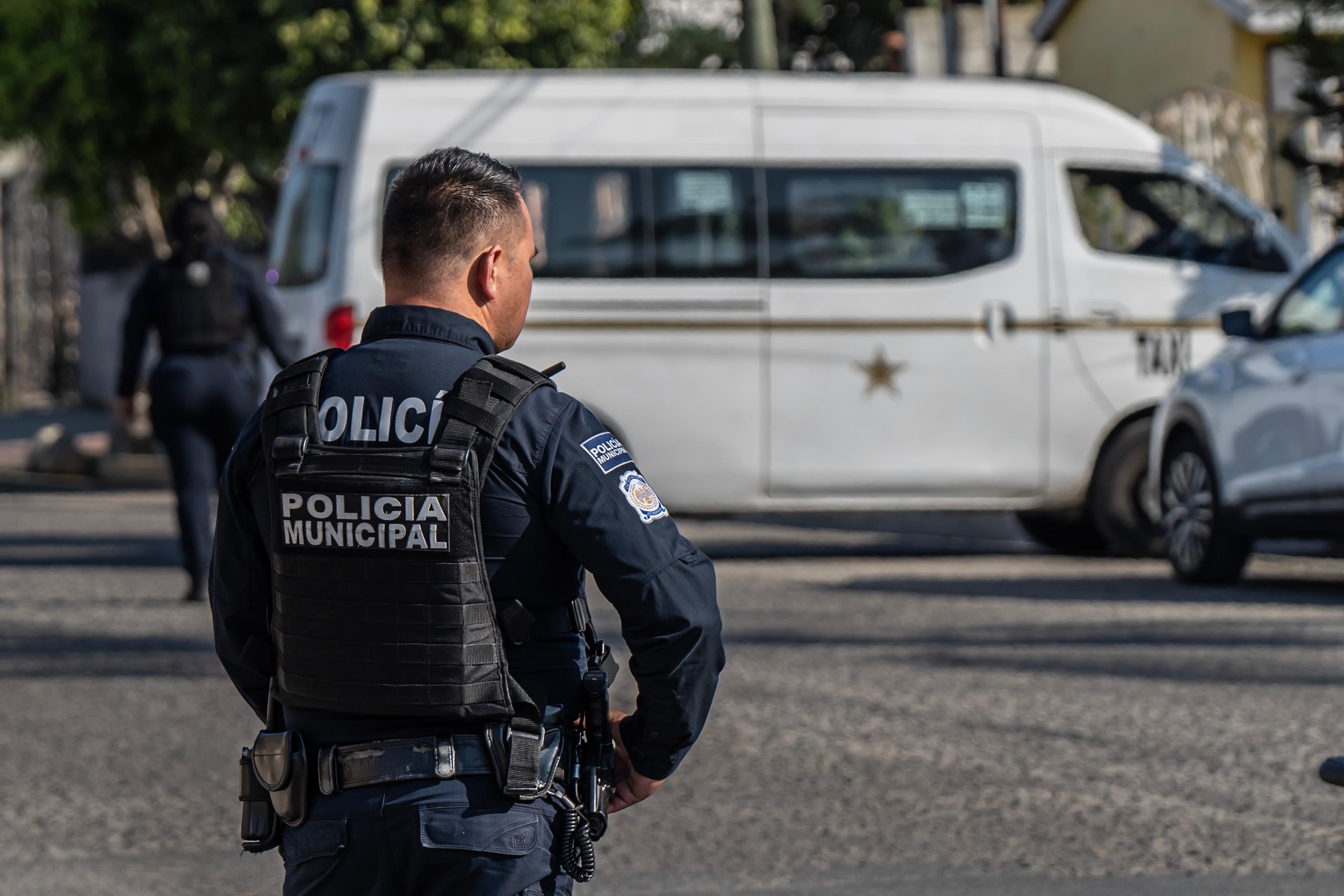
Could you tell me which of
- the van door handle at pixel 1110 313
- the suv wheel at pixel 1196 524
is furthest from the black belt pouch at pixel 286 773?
the van door handle at pixel 1110 313

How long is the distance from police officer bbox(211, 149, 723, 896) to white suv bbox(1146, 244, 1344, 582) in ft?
22.8

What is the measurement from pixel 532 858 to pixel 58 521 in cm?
1154

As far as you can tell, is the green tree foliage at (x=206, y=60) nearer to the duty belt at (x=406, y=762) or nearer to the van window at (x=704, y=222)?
the van window at (x=704, y=222)

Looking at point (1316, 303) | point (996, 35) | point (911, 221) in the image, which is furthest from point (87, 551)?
point (996, 35)

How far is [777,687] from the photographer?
6.98 metres

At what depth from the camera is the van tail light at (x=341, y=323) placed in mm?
10219

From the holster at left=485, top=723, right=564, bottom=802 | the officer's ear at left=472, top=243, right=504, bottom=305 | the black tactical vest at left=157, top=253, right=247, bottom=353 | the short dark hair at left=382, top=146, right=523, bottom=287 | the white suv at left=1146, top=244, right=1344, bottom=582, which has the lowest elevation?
the white suv at left=1146, top=244, right=1344, bottom=582

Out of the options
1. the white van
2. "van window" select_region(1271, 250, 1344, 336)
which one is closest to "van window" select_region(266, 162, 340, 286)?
the white van

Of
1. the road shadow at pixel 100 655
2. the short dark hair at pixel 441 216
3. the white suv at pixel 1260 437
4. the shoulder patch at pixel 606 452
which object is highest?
the short dark hair at pixel 441 216

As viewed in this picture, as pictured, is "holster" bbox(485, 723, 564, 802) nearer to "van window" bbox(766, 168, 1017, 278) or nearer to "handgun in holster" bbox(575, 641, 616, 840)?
"handgun in holster" bbox(575, 641, 616, 840)

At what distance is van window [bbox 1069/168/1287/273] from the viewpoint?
10906 millimetres

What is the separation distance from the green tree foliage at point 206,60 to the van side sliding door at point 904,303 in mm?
8968

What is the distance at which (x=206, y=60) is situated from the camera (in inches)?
765

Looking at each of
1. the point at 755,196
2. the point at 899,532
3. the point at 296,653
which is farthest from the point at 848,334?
the point at 296,653
